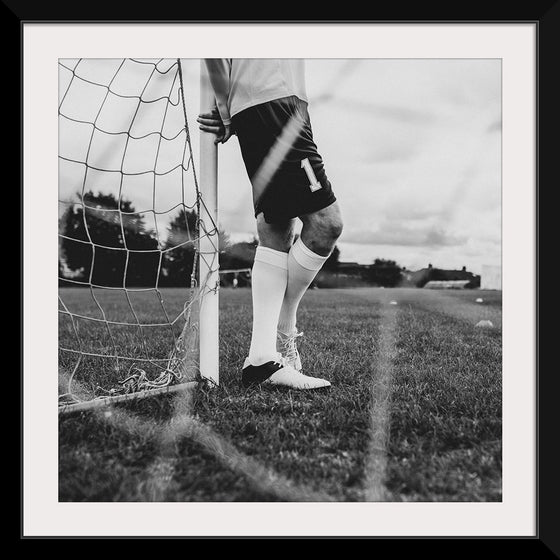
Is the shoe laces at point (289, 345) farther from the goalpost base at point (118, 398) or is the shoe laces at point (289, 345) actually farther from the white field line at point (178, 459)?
the white field line at point (178, 459)

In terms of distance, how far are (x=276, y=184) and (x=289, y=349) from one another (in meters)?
0.54

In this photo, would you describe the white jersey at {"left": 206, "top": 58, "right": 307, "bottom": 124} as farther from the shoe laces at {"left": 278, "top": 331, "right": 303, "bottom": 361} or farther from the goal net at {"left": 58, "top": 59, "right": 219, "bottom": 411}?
the shoe laces at {"left": 278, "top": 331, "right": 303, "bottom": 361}

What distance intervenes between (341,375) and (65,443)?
80cm

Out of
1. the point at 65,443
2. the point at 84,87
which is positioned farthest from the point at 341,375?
the point at 84,87

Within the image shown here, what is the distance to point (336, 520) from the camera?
3.52 ft

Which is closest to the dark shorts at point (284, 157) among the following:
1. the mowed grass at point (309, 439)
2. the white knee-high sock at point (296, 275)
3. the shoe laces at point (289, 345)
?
the white knee-high sock at point (296, 275)

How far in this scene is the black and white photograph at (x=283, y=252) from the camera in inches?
42.5

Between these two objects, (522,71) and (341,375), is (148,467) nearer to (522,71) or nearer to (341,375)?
(341,375)

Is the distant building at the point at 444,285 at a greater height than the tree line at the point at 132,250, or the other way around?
the tree line at the point at 132,250

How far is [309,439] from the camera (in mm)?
1141

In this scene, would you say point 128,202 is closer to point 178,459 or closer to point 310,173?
point 310,173

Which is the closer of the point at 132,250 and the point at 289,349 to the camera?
the point at 289,349

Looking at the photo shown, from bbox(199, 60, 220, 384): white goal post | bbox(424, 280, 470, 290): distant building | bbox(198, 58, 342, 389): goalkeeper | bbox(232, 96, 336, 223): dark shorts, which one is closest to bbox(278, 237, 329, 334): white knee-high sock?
bbox(198, 58, 342, 389): goalkeeper
